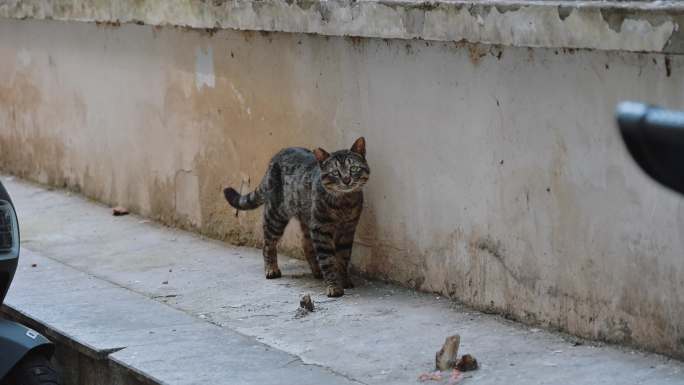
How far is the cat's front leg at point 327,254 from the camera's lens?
6574 millimetres

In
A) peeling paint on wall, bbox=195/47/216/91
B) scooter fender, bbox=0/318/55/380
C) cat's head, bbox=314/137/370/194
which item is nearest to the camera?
scooter fender, bbox=0/318/55/380

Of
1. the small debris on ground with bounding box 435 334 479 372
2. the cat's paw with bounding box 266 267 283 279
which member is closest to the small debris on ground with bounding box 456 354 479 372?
the small debris on ground with bounding box 435 334 479 372

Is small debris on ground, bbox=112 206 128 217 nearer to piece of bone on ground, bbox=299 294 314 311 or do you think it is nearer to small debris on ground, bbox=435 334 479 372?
piece of bone on ground, bbox=299 294 314 311

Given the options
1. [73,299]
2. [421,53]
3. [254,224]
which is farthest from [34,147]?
[421,53]

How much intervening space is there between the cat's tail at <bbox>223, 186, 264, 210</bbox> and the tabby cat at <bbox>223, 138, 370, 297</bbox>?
10 centimetres

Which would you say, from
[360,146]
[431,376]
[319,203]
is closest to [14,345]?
[431,376]

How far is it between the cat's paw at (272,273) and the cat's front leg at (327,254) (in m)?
0.50

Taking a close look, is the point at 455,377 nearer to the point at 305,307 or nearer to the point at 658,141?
the point at 305,307

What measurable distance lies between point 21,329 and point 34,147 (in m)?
5.61

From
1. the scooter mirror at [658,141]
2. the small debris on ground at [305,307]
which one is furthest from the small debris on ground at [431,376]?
the scooter mirror at [658,141]

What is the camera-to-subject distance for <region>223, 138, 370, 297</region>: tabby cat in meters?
6.52

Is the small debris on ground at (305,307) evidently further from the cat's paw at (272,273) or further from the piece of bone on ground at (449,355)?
the piece of bone on ground at (449,355)

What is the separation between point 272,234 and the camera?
23.6 ft

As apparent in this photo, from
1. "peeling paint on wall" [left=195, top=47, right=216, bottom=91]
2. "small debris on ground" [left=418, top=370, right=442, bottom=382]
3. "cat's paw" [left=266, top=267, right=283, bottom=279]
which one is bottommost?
"cat's paw" [left=266, top=267, right=283, bottom=279]
